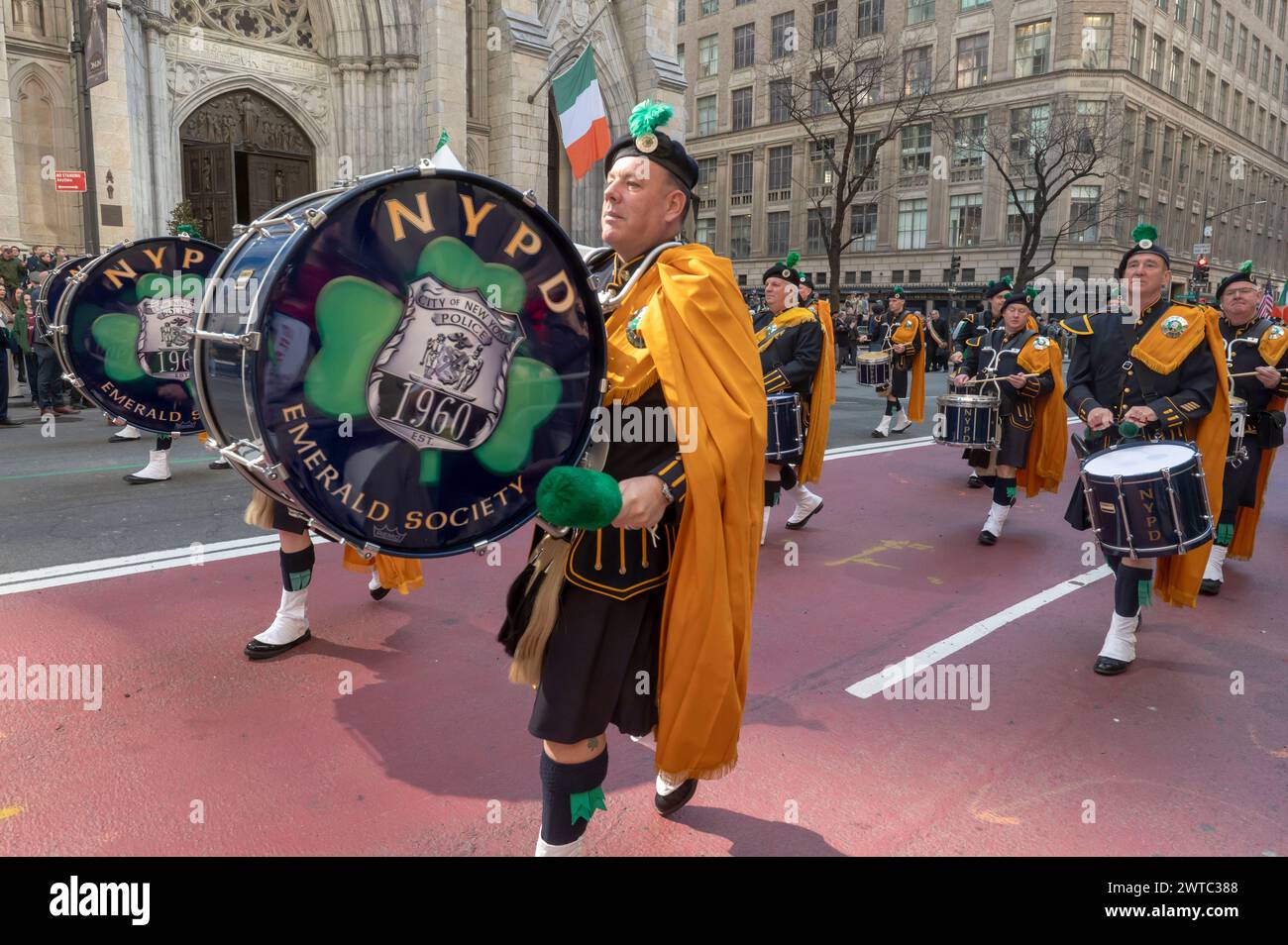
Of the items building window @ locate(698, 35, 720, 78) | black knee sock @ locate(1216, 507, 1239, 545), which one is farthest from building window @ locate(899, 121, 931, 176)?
black knee sock @ locate(1216, 507, 1239, 545)

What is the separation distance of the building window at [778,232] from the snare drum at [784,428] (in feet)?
172

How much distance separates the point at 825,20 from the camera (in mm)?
54656

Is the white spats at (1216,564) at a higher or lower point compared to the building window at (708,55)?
lower

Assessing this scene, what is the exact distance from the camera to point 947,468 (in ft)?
36.9

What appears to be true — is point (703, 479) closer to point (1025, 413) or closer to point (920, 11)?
point (1025, 413)

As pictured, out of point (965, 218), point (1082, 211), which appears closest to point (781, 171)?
point (965, 218)

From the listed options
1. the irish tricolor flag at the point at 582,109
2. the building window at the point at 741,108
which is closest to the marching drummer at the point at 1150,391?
the irish tricolor flag at the point at 582,109

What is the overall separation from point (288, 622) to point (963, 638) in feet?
12.2

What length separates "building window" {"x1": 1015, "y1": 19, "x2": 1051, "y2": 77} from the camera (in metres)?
48.1

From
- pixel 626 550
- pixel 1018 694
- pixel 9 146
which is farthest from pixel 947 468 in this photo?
pixel 9 146

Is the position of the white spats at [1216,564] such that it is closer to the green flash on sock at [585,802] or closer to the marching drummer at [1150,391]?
the marching drummer at [1150,391]

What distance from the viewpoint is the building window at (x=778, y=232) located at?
56906 mm

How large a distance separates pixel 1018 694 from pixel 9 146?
19.5 meters

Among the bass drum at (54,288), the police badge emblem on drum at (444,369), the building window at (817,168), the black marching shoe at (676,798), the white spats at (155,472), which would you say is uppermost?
the building window at (817,168)
